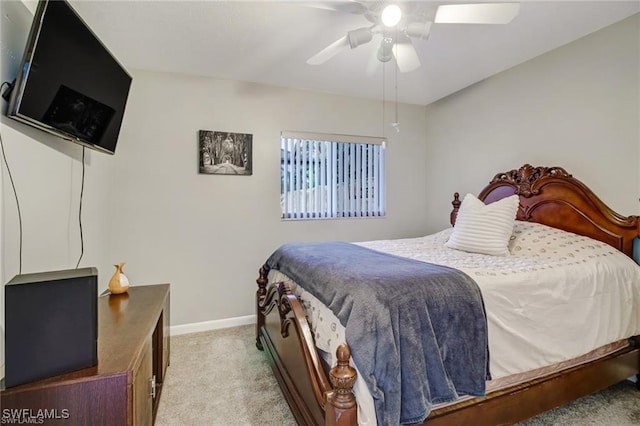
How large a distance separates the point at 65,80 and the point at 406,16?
1.85m

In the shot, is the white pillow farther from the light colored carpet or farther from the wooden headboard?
the light colored carpet

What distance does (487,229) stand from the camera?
2.31 m

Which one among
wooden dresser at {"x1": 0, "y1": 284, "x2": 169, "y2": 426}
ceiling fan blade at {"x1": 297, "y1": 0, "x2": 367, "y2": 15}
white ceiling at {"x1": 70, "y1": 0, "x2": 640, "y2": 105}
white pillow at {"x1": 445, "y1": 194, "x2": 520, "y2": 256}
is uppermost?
white ceiling at {"x1": 70, "y1": 0, "x2": 640, "y2": 105}

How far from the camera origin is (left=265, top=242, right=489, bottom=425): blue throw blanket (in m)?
1.16

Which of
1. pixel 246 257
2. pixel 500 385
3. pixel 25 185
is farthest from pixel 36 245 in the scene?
pixel 500 385

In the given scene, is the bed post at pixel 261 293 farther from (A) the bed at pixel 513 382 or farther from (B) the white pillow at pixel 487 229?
(B) the white pillow at pixel 487 229

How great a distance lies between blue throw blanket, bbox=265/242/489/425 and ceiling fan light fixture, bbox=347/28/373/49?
1.38m

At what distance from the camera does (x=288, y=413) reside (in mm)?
1799

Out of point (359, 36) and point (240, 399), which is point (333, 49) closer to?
point (359, 36)

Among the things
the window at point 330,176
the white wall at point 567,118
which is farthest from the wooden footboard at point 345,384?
the window at point 330,176

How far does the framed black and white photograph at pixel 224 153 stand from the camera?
120 inches

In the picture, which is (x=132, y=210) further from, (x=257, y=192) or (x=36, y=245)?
(x=36, y=245)

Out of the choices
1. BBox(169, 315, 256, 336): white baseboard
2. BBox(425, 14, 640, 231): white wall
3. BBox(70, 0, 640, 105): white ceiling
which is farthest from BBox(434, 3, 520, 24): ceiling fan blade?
BBox(169, 315, 256, 336): white baseboard

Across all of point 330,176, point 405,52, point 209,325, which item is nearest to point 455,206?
point 330,176
